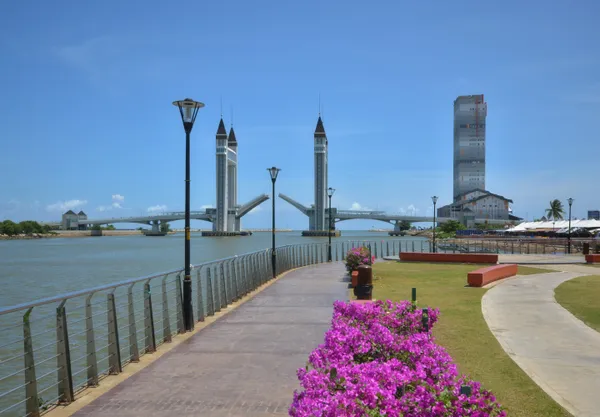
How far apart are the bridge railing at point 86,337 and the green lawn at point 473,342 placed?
4663mm

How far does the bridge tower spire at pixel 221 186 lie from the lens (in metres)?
167

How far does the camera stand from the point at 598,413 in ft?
18.9

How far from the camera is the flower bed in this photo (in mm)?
3275

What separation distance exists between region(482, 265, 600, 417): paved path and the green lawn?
0.66ft

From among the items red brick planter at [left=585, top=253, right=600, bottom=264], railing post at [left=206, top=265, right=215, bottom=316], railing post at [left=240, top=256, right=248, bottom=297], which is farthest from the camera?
red brick planter at [left=585, top=253, right=600, bottom=264]

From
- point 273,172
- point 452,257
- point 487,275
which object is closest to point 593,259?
point 452,257

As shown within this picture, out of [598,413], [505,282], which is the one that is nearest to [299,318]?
[598,413]

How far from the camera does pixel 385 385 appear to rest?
364 cm

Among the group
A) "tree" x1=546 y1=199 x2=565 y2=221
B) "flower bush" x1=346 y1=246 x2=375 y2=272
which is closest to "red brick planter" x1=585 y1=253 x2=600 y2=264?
"flower bush" x1=346 y1=246 x2=375 y2=272

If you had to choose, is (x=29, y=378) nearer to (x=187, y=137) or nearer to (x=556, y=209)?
(x=187, y=137)

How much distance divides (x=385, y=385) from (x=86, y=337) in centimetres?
570

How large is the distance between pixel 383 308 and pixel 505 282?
46.9ft

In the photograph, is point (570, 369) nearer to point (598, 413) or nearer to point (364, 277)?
point (598, 413)

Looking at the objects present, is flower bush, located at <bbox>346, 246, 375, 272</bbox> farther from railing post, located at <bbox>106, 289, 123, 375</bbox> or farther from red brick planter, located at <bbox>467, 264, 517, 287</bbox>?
railing post, located at <bbox>106, 289, 123, 375</bbox>
